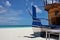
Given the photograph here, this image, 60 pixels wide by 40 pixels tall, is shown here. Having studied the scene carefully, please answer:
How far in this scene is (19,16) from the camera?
3480 millimetres

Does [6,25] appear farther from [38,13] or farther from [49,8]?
[49,8]

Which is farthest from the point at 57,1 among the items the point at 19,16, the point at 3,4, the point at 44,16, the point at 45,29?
the point at 3,4

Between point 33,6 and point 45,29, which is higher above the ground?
point 33,6

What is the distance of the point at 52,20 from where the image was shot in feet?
11.5

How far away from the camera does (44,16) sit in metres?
3.51

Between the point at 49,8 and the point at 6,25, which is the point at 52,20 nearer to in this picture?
the point at 49,8

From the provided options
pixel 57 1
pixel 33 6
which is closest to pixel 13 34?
pixel 33 6

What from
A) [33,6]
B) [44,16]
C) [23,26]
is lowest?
[23,26]

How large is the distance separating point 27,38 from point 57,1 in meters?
1.11

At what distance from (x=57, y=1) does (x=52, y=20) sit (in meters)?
0.46

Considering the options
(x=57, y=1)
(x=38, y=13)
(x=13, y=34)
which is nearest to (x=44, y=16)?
(x=38, y=13)

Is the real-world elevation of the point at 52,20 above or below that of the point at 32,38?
above

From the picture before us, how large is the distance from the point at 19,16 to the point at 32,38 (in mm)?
593

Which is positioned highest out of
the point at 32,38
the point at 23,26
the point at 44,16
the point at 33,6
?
the point at 33,6
